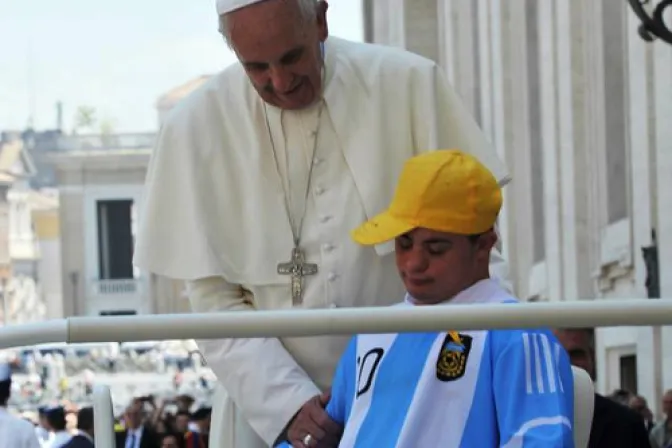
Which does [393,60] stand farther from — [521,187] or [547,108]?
[521,187]

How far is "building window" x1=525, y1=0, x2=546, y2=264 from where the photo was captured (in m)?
28.0

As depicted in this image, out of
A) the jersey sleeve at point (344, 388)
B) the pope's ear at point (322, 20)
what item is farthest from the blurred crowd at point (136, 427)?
the jersey sleeve at point (344, 388)

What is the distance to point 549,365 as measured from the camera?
4.02m

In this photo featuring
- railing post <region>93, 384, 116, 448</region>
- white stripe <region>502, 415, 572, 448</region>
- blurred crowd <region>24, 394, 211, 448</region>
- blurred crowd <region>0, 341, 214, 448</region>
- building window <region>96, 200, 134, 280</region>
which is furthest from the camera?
building window <region>96, 200, 134, 280</region>

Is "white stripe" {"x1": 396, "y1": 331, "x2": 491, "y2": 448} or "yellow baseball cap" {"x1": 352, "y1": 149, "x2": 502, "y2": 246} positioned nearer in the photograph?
"white stripe" {"x1": 396, "y1": 331, "x2": 491, "y2": 448}

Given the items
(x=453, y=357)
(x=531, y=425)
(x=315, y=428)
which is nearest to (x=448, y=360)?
(x=453, y=357)

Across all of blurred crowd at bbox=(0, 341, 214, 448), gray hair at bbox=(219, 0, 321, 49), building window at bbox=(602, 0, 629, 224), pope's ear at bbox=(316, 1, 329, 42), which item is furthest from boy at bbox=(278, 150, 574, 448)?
blurred crowd at bbox=(0, 341, 214, 448)

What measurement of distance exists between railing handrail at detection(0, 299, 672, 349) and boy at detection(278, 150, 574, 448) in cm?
37

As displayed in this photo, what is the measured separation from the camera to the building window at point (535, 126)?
27969 mm

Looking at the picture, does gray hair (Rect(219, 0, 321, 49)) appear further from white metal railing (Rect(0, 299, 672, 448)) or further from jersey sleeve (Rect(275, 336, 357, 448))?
white metal railing (Rect(0, 299, 672, 448))

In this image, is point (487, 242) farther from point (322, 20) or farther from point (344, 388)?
point (322, 20)

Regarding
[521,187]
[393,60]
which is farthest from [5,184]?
[393,60]

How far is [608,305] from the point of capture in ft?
11.7

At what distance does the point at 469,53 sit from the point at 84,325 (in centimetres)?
3332
